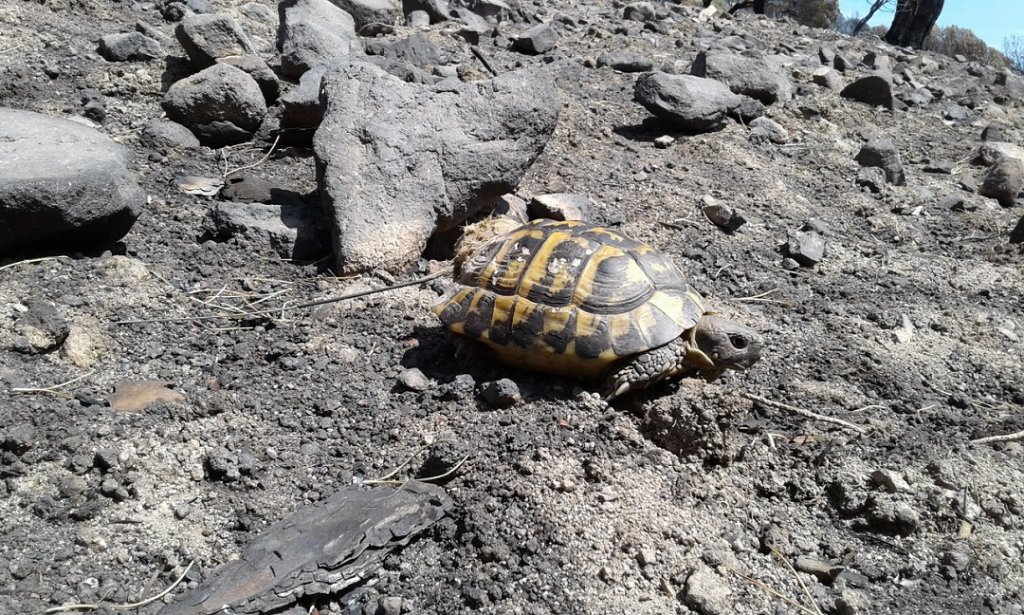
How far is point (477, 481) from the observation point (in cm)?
301

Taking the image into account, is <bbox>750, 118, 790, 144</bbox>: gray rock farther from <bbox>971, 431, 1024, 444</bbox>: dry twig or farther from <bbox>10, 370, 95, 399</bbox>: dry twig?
<bbox>10, 370, 95, 399</bbox>: dry twig

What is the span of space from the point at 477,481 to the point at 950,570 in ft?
5.77

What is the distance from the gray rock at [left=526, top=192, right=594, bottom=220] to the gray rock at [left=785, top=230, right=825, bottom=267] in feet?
4.35

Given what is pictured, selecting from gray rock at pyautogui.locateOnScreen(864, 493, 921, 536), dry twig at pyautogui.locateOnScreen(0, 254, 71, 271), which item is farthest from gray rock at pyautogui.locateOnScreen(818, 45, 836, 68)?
dry twig at pyautogui.locateOnScreen(0, 254, 71, 271)

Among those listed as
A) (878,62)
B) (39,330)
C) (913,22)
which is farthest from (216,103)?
(913,22)

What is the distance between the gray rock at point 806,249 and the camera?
492 centimetres

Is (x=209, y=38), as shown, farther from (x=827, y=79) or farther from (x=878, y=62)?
(x=878, y=62)

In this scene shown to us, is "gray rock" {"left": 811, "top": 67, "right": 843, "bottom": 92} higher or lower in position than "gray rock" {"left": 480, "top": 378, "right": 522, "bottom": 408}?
higher

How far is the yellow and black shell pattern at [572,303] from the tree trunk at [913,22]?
523 inches

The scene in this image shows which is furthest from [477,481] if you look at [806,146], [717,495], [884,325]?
[806,146]

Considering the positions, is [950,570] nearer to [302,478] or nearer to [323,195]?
[302,478]

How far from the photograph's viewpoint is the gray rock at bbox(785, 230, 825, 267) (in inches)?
194

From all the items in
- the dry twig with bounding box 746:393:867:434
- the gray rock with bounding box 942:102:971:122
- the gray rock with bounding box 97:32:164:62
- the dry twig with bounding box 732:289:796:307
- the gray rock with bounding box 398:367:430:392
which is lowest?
the gray rock with bounding box 398:367:430:392

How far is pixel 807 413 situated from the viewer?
349 cm
